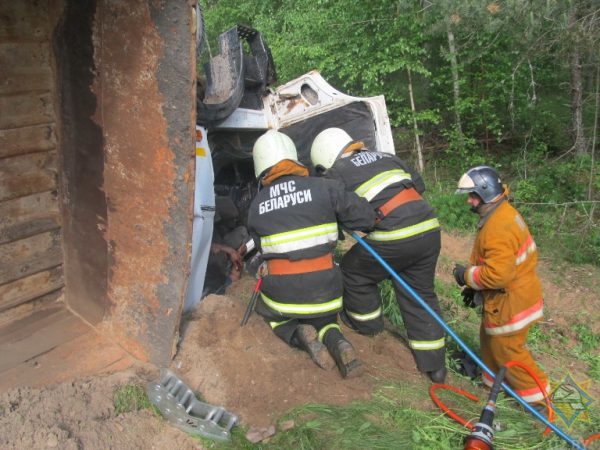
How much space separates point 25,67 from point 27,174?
624 mm

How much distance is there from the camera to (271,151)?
3.61 metres

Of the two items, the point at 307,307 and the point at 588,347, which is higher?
the point at 307,307

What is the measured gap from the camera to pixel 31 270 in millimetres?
3383

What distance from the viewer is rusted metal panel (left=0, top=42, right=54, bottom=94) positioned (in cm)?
290

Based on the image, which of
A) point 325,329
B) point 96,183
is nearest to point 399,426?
point 325,329

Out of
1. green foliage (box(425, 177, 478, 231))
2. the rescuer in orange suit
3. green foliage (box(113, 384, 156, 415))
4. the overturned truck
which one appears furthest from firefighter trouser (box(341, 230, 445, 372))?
green foliage (box(425, 177, 478, 231))

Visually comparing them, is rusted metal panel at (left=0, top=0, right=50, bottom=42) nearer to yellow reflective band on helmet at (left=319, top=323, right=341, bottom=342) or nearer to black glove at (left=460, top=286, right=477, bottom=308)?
yellow reflective band on helmet at (left=319, top=323, right=341, bottom=342)

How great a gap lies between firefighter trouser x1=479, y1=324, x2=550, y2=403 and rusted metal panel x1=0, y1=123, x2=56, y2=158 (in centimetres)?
325

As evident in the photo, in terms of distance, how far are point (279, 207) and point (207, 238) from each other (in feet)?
2.17

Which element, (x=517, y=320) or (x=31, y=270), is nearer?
(x=31, y=270)

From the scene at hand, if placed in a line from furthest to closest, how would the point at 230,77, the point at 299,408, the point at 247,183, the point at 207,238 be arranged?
the point at 247,183 < the point at 230,77 < the point at 207,238 < the point at 299,408

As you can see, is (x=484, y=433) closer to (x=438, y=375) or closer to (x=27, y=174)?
(x=438, y=375)

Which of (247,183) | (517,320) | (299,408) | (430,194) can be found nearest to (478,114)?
(430,194)

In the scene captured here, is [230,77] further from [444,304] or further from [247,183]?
[444,304]
